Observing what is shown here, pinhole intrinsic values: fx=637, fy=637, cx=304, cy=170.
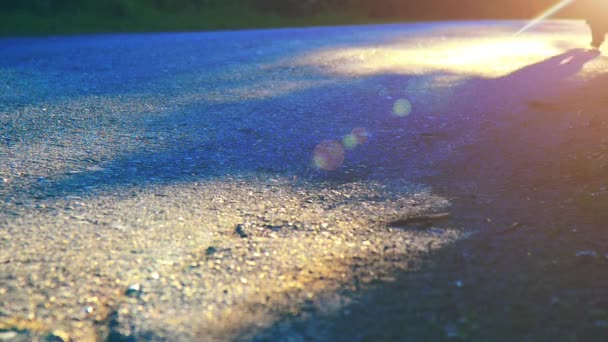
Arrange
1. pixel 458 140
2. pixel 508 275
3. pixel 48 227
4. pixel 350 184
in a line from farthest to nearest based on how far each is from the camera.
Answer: pixel 458 140 < pixel 350 184 < pixel 48 227 < pixel 508 275

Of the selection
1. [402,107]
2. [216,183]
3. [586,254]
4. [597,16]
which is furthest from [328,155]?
[597,16]

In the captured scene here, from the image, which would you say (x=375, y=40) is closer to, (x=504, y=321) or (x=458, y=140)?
(x=458, y=140)

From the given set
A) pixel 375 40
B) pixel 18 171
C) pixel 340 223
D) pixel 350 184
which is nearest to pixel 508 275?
pixel 340 223

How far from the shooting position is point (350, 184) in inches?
149

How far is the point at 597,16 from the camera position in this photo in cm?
961

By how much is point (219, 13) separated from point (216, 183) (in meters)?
17.5

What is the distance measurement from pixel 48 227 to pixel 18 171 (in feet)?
3.46

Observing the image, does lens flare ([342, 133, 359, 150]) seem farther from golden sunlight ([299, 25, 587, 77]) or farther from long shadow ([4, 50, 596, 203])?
golden sunlight ([299, 25, 587, 77])

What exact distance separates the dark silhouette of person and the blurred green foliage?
382 inches

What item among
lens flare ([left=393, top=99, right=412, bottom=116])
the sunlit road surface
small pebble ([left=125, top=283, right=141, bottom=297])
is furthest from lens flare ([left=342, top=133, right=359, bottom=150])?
small pebble ([left=125, top=283, right=141, bottom=297])

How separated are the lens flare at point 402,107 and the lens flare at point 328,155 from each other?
1.15 metres

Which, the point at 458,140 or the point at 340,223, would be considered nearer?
the point at 340,223

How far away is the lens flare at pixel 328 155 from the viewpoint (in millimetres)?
4152

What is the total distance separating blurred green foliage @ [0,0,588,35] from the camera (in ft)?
54.3
